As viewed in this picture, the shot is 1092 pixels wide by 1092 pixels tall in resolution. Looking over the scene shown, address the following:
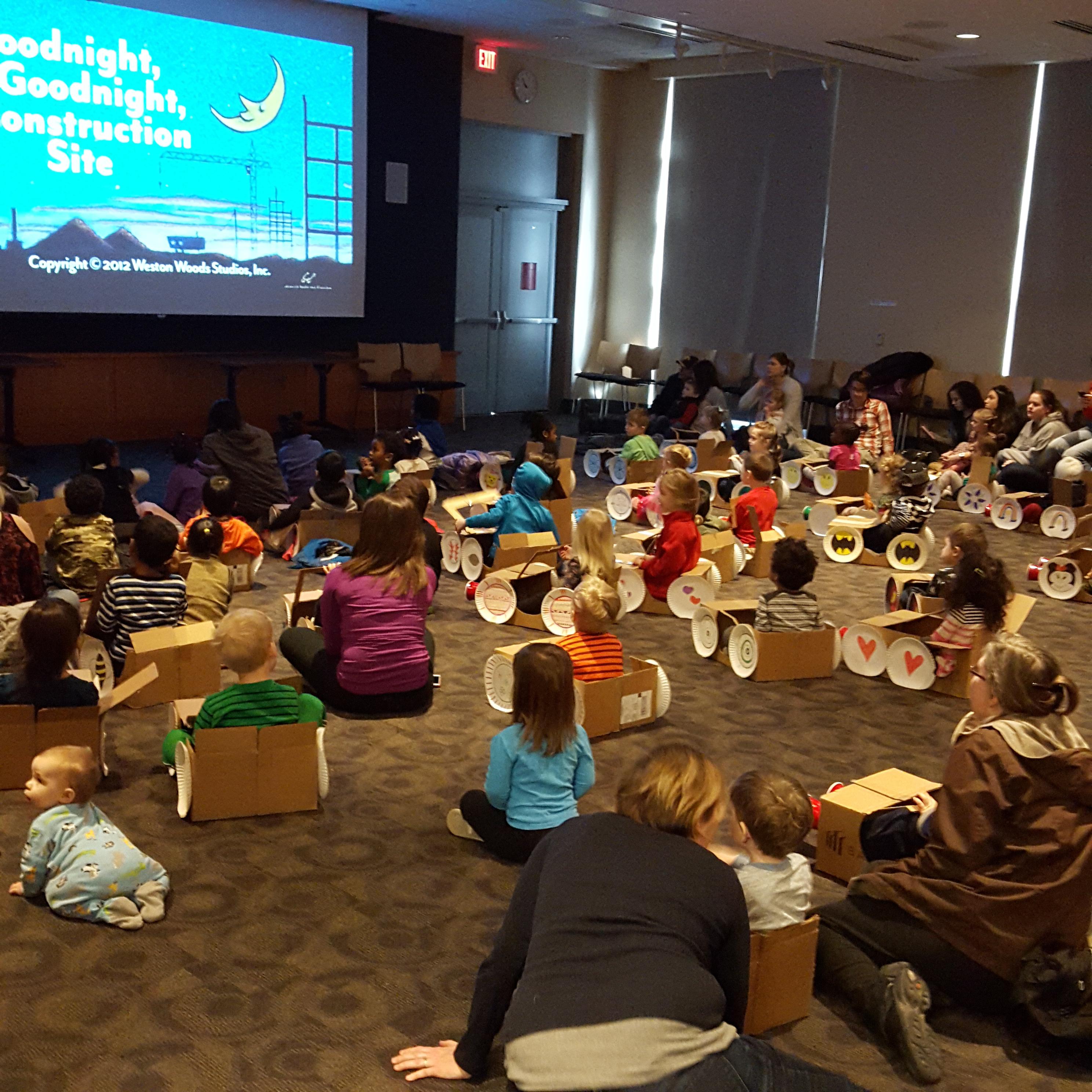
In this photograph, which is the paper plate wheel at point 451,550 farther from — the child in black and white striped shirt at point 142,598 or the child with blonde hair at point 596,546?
the child in black and white striped shirt at point 142,598

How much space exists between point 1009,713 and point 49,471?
8443mm

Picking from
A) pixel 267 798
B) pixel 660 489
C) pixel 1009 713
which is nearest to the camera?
pixel 1009 713

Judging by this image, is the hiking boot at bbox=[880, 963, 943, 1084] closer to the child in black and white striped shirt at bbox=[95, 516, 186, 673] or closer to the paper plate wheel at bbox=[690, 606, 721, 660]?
the paper plate wheel at bbox=[690, 606, 721, 660]

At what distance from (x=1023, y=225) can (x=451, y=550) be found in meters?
7.81

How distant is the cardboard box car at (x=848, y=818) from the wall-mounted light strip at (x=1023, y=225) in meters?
9.48

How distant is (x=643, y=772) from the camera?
7.74 feet

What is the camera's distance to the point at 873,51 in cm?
1059

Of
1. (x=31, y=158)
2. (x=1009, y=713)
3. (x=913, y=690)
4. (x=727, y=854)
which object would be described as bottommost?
(x=913, y=690)

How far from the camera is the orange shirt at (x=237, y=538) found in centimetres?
633

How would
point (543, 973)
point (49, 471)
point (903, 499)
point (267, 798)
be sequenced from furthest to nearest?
1. point (49, 471)
2. point (903, 499)
3. point (267, 798)
4. point (543, 973)

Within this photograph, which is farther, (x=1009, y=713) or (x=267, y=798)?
(x=267, y=798)

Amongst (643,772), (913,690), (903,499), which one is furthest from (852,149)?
(643,772)

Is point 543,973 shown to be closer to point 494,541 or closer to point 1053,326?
point 494,541

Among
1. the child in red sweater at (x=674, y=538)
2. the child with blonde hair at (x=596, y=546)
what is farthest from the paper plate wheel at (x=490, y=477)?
the child with blonde hair at (x=596, y=546)
